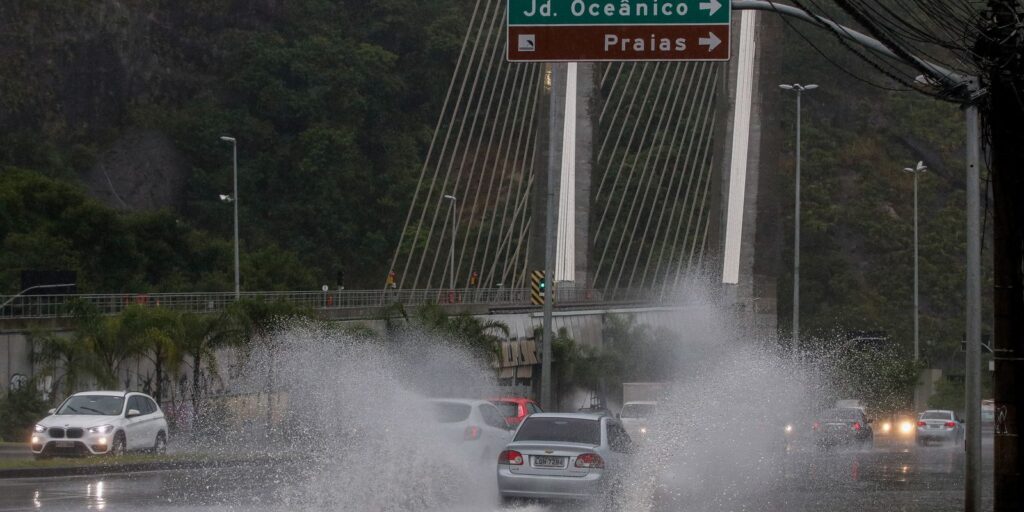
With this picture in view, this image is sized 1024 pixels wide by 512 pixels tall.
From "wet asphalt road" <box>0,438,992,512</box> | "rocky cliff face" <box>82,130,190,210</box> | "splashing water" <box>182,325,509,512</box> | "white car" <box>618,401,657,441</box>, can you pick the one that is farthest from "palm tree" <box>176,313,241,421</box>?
"rocky cliff face" <box>82,130,190,210</box>

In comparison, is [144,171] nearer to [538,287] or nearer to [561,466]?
[538,287]

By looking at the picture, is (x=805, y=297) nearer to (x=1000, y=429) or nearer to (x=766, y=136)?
(x=766, y=136)

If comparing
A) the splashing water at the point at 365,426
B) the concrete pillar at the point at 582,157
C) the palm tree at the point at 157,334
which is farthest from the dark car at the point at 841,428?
the palm tree at the point at 157,334

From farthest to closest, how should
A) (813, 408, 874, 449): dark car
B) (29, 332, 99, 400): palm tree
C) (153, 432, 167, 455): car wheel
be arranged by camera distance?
(813, 408, 874, 449): dark car
(29, 332, 99, 400): palm tree
(153, 432, 167, 455): car wheel

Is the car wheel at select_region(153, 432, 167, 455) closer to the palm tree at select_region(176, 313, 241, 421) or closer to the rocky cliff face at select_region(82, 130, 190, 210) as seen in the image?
the palm tree at select_region(176, 313, 241, 421)

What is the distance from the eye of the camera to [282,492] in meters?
22.1

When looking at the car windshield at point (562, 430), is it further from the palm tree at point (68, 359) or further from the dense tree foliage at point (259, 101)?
the dense tree foliage at point (259, 101)

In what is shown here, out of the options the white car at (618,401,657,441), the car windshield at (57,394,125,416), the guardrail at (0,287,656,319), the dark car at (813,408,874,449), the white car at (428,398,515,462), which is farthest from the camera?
the guardrail at (0,287,656,319)

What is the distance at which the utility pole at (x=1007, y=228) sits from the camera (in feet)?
54.1

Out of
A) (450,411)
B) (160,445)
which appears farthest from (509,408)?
(160,445)

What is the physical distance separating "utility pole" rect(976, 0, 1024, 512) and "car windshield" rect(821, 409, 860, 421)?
2816 cm

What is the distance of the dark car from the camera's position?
4345cm

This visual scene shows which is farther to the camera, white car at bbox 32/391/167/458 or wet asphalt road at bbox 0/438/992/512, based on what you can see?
white car at bbox 32/391/167/458

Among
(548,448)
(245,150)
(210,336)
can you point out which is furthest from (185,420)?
(245,150)
